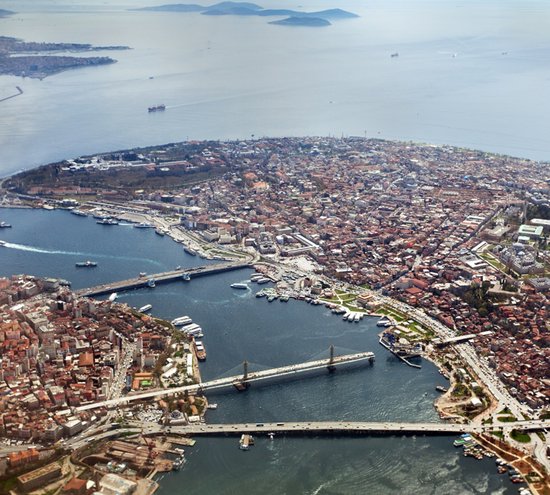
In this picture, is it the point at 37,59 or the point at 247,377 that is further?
the point at 37,59

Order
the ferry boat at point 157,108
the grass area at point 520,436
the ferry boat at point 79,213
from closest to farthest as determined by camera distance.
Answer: the grass area at point 520,436, the ferry boat at point 79,213, the ferry boat at point 157,108

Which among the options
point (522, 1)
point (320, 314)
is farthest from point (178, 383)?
point (522, 1)

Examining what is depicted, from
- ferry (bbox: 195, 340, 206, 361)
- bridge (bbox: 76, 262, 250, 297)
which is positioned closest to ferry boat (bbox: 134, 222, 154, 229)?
bridge (bbox: 76, 262, 250, 297)

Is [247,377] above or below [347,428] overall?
above

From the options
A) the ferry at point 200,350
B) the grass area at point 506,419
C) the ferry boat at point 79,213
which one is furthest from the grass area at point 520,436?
the ferry boat at point 79,213

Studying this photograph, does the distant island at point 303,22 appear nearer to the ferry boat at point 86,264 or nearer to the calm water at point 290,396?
the calm water at point 290,396

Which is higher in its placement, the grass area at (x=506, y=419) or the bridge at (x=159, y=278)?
the bridge at (x=159, y=278)

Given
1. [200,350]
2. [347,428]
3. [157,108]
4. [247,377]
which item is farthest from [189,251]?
[157,108]

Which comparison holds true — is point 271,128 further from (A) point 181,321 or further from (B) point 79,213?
(A) point 181,321
